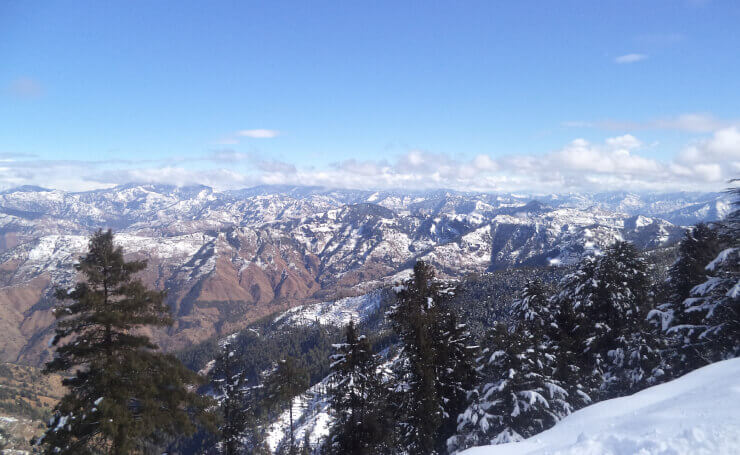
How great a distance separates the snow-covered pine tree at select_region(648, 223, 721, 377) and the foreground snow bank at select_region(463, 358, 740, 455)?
8.97m

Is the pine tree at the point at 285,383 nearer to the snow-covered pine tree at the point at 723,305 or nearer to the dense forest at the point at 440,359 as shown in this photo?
the dense forest at the point at 440,359

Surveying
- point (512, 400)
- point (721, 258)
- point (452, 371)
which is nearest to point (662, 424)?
point (721, 258)

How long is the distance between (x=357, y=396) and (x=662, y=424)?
20380 millimetres

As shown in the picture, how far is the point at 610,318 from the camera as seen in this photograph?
2372cm

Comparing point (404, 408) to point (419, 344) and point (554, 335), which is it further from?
point (554, 335)

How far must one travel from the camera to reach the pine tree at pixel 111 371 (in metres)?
11.2

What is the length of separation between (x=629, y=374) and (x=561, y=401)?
6853 mm

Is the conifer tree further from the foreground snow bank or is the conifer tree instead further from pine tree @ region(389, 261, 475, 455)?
the foreground snow bank

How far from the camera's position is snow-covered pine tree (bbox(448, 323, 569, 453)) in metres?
18.3

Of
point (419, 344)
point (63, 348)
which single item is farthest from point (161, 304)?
point (419, 344)

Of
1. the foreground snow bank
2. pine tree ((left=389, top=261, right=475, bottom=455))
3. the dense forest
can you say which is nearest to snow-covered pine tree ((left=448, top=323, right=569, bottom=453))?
the dense forest

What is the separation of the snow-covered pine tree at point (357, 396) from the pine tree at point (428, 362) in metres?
2.87

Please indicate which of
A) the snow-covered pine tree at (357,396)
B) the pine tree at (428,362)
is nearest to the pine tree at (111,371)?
the pine tree at (428,362)

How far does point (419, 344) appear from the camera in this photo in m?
18.4
